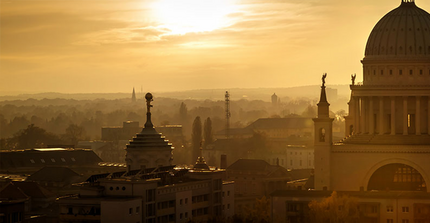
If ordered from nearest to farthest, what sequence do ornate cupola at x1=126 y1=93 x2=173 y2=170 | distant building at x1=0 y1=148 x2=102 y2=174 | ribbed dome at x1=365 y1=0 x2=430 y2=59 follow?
1. ornate cupola at x1=126 y1=93 x2=173 y2=170
2. ribbed dome at x1=365 y1=0 x2=430 y2=59
3. distant building at x1=0 y1=148 x2=102 y2=174

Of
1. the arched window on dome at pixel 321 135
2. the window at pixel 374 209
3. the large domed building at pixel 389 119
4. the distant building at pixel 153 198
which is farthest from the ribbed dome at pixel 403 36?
the window at pixel 374 209

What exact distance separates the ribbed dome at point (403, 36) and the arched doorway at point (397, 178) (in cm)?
1160

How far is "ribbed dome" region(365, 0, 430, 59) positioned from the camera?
129 m

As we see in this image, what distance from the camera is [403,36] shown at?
425ft

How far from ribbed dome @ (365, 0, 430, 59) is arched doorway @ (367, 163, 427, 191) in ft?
38.1

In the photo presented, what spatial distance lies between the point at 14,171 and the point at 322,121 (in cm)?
6196

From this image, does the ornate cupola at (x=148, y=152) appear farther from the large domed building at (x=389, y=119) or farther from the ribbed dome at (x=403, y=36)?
the ribbed dome at (x=403, y=36)

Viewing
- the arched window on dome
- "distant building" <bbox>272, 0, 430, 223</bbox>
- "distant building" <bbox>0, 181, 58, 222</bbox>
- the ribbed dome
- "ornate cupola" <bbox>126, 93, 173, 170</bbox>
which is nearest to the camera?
"distant building" <bbox>0, 181, 58, 222</bbox>

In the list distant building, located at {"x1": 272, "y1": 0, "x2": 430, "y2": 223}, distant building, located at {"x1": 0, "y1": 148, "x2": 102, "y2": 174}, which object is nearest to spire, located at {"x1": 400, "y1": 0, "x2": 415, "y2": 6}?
distant building, located at {"x1": 272, "y1": 0, "x2": 430, "y2": 223}

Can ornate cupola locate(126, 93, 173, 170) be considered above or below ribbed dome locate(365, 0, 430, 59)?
below

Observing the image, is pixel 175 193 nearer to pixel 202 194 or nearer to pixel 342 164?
pixel 202 194

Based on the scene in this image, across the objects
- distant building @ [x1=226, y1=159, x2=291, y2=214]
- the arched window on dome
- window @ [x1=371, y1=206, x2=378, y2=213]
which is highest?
the arched window on dome

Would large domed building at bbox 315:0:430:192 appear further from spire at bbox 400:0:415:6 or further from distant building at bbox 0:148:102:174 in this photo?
distant building at bbox 0:148:102:174

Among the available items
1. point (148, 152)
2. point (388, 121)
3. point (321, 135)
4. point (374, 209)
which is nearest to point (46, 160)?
point (148, 152)
